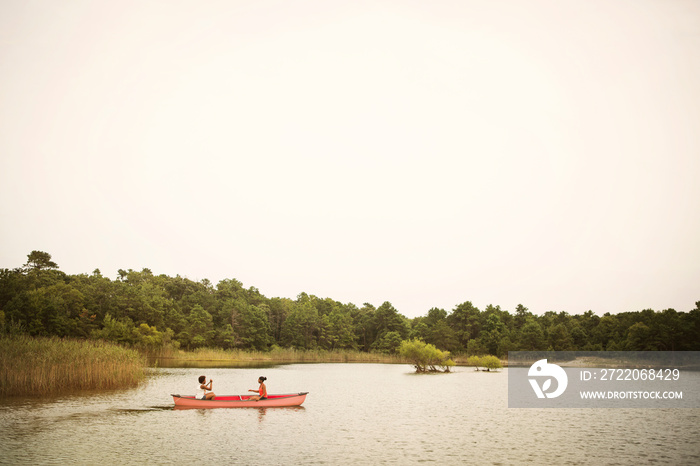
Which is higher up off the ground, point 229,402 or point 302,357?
point 229,402

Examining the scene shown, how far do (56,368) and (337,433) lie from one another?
70.8 feet

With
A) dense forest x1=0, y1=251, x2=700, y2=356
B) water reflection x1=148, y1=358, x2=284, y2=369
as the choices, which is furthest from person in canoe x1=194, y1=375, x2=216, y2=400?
water reflection x1=148, y1=358, x2=284, y2=369

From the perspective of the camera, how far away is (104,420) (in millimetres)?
26594

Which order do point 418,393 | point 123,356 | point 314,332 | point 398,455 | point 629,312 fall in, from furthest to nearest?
point 314,332 < point 629,312 < point 418,393 < point 123,356 < point 398,455

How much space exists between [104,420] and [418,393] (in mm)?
27620

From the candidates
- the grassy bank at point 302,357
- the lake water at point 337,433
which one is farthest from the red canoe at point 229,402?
the grassy bank at point 302,357

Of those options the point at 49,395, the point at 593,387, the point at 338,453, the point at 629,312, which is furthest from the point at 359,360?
the point at 338,453

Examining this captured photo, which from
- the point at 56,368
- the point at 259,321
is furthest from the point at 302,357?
the point at 56,368

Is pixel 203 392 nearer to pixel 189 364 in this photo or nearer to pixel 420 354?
pixel 420 354

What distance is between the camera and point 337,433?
84.0 ft

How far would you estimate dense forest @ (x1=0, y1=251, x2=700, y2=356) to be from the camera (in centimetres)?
7894

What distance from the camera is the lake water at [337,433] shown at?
20.4 meters

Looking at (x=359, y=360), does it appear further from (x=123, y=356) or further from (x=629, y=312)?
(x=123, y=356)

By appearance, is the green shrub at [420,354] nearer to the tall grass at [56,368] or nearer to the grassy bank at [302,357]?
the grassy bank at [302,357]
